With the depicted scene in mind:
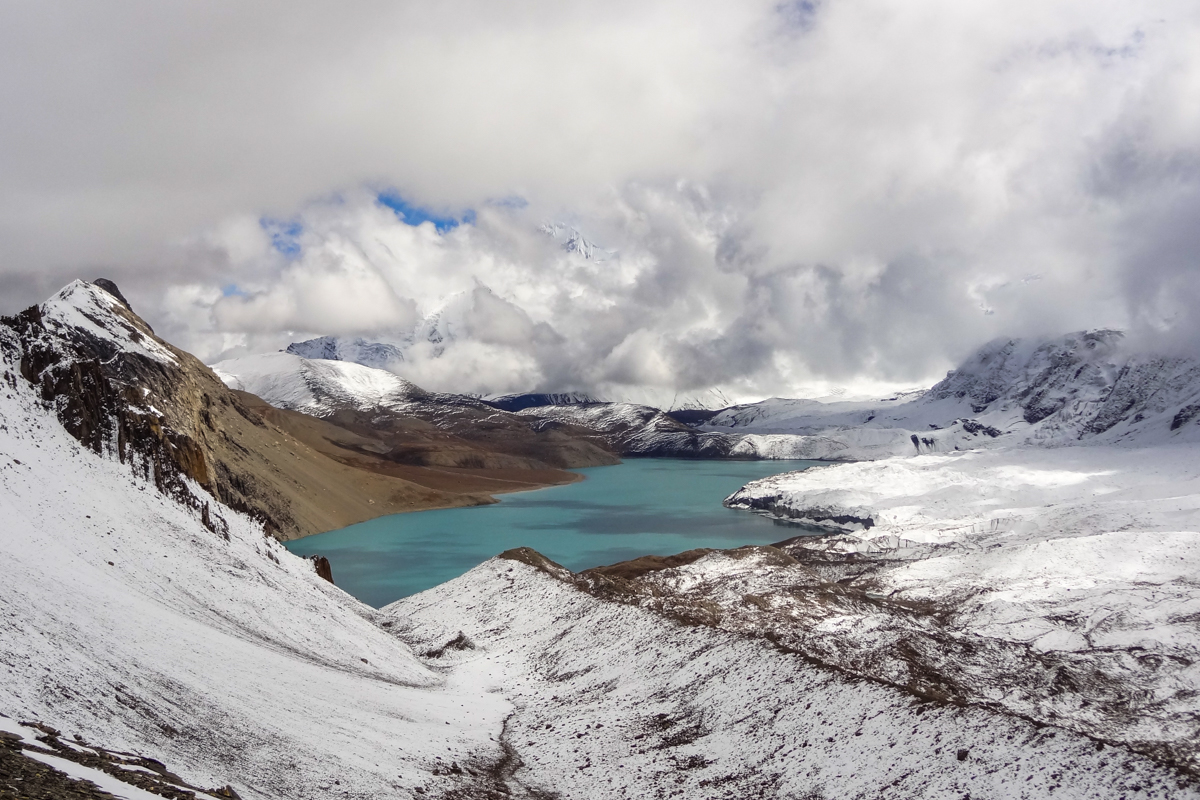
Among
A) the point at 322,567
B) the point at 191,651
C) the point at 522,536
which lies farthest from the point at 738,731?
the point at 522,536

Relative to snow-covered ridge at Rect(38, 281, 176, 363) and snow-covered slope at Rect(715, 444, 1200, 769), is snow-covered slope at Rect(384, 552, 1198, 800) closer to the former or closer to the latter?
snow-covered slope at Rect(715, 444, 1200, 769)

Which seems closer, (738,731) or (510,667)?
(738,731)

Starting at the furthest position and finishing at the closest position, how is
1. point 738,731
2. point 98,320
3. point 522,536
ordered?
point 522,536 < point 98,320 < point 738,731

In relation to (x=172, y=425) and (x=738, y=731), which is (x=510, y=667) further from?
(x=172, y=425)

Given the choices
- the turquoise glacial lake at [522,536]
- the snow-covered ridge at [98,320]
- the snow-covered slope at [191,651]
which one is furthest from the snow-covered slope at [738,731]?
the snow-covered ridge at [98,320]

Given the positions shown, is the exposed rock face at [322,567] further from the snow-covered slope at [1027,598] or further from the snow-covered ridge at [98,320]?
the snow-covered ridge at [98,320]

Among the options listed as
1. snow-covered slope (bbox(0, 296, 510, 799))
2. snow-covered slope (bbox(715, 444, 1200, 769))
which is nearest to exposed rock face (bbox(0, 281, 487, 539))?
snow-covered slope (bbox(0, 296, 510, 799))

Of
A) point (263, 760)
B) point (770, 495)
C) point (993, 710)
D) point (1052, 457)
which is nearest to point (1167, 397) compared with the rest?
point (1052, 457)
